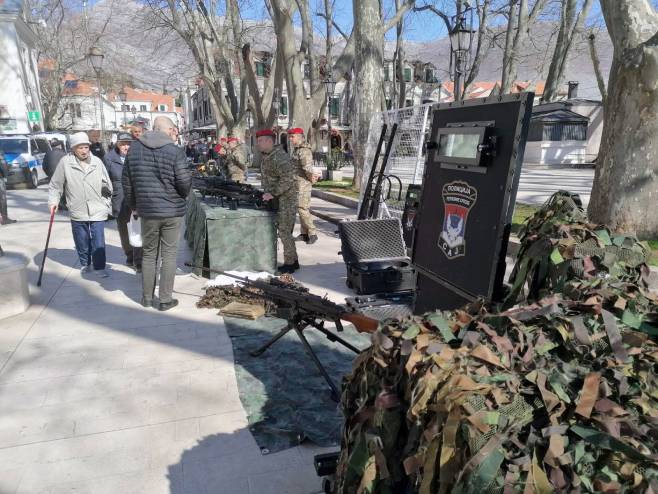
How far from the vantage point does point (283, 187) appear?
6281mm

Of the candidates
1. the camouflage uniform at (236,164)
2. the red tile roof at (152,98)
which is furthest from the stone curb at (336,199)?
the red tile roof at (152,98)

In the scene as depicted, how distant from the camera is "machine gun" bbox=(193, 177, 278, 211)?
252 inches

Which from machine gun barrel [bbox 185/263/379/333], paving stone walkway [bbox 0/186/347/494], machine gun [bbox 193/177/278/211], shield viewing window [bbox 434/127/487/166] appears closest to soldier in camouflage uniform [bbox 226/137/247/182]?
machine gun [bbox 193/177/278/211]

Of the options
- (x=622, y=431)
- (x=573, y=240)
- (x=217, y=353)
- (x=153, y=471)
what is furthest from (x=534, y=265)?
(x=217, y=353)

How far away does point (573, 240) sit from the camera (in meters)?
2.09

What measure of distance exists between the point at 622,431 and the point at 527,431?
197 mm

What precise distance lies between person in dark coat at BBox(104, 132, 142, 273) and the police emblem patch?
4890 mm

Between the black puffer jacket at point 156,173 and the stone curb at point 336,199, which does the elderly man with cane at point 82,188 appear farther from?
the stone curb at point 336,199

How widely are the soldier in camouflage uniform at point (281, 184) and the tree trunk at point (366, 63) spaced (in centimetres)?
648

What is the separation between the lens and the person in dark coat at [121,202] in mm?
6738

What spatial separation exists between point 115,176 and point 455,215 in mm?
5498

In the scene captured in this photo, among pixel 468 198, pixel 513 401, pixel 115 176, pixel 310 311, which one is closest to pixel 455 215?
pixel 468 198

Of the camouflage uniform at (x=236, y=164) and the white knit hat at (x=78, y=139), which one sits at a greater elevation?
the white knit hat at (x=78, y=139)

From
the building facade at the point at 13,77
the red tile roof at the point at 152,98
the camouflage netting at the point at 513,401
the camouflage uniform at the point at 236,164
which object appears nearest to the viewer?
the camouflage netting at the point at 513,401
